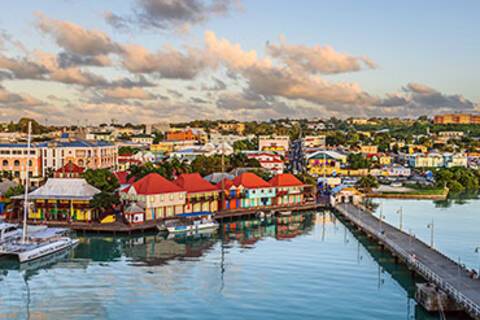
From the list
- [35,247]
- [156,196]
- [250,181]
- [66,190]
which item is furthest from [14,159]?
[35,247]

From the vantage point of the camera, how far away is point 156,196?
136ft

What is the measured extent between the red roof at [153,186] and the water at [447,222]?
53.0 ft

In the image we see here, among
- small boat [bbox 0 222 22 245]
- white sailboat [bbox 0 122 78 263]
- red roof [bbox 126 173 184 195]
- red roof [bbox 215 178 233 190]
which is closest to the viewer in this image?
white sailboat [bbox 0 122 78 263]

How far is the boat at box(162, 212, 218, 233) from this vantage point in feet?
129

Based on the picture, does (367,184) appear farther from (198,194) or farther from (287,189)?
(198,194)

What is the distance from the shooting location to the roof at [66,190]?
3988 cm

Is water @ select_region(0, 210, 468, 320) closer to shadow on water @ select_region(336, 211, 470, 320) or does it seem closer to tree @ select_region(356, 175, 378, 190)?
shadow on water @ select_region(336, 211, 470, 320)

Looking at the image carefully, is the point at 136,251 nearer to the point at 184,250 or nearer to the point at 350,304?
the point at 184,250

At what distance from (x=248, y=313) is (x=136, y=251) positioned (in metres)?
12.8

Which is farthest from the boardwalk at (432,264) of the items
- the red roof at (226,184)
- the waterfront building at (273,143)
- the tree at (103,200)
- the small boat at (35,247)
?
the waterfront building at (273,143)

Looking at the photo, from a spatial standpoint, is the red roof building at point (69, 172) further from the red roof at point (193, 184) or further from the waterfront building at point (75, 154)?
the waterfront building at point (75, 154)

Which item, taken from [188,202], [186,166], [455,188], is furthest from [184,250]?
[455,188]

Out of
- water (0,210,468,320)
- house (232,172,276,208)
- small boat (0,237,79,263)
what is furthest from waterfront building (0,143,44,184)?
small boat (0,237,79,263)

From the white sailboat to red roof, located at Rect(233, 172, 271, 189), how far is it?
57.5ft
